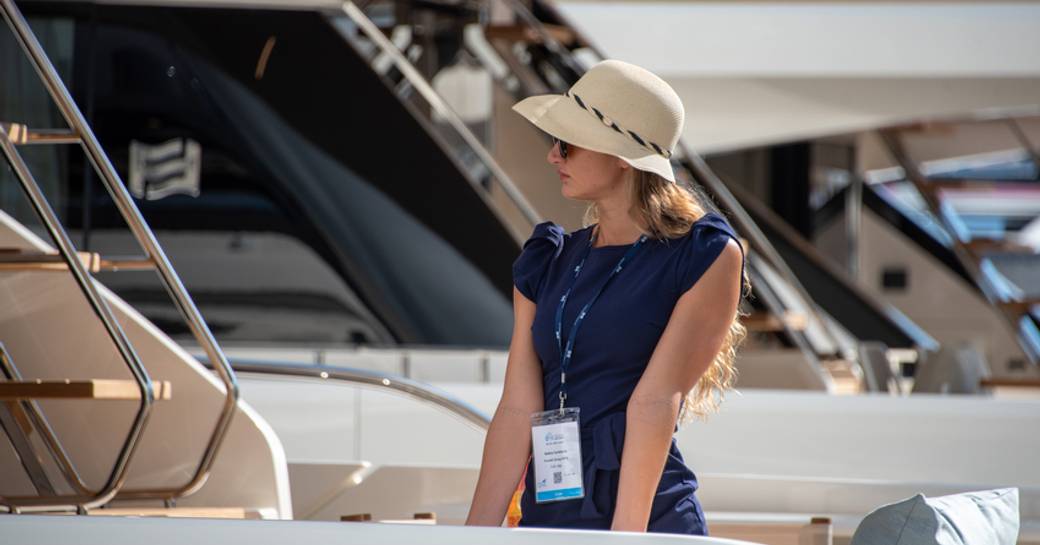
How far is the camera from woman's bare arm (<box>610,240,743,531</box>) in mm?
1999

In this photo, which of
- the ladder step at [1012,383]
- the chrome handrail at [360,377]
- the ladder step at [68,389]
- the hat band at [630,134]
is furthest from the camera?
the ladder step at [1012,383]

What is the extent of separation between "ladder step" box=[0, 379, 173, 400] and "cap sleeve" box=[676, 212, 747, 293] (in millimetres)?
1323

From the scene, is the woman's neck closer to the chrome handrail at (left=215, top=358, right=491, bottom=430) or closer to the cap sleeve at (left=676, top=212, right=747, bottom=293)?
the cap sleeve at (left=676, top=212, right=747, bottom=293)

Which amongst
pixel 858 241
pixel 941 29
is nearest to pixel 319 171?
pixel 941 29

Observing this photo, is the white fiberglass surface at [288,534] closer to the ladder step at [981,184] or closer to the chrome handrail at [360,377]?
the chrome handrail at [360,377]

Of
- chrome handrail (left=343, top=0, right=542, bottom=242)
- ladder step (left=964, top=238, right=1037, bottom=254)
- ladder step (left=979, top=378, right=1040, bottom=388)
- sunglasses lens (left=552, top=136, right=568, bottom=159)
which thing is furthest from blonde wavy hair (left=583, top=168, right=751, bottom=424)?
ladder step (left=964, top=238, right=1037, bottom=254)

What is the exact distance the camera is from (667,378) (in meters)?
2.01

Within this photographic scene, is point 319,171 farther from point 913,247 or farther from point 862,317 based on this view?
point 913,247

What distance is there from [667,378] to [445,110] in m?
4.37

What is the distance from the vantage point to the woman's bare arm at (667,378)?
1999mm

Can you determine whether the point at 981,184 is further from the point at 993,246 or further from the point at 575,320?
the point at 575,320

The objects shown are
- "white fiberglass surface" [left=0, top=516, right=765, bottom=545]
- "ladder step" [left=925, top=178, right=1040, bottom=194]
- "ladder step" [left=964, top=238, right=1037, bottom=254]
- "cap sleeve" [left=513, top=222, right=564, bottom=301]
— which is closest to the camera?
"white fiberglass surface" [left=0, top=516, right=765, bottom=545]

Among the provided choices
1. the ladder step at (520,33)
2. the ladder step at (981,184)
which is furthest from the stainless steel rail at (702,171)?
the ladder step at (981,184)

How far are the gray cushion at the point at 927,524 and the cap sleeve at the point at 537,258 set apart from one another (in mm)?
593
